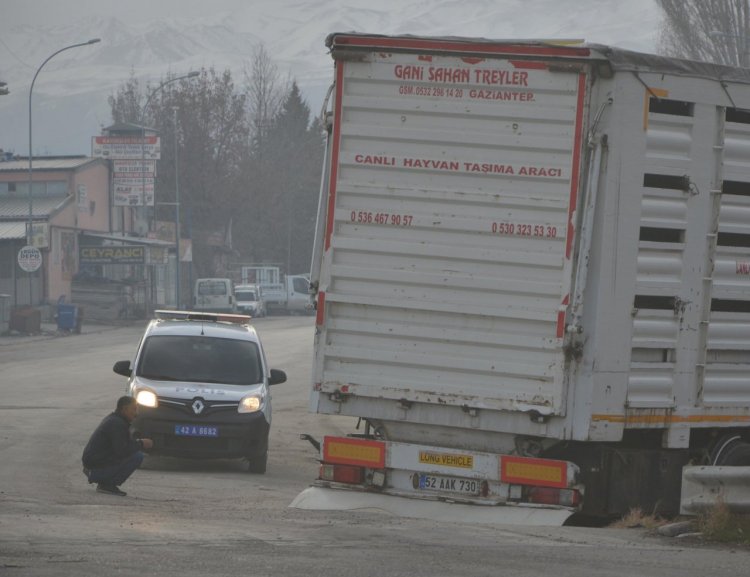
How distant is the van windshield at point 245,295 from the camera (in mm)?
74500

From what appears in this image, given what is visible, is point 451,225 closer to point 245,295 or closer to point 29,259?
point 29,259

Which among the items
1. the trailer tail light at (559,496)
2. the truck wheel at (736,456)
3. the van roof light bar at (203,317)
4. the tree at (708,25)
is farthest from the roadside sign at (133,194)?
the trailer tail light at (559,496)

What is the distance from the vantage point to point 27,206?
7069 centimetres

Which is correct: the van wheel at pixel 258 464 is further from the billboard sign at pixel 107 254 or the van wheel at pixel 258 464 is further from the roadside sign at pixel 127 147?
the roadside sign at pixel 127 147

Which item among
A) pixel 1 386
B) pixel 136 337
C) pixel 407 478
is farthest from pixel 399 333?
pixel 136 337

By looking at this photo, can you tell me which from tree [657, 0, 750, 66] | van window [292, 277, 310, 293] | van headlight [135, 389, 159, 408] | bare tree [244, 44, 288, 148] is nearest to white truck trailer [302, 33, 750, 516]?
van headlight [135, 389, 159, 408]

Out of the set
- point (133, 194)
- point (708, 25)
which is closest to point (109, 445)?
point (708, 25)

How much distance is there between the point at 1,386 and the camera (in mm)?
29984

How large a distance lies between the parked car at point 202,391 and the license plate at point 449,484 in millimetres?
5699

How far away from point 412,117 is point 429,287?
4.22ft

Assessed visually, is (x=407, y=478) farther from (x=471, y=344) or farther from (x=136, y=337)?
(x=136, y=337)

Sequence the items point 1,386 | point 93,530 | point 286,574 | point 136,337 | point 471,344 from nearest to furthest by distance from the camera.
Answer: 1. point 286,574
2. point 93,530
3. point 471,344
4. point 1,386
5. point 136,337

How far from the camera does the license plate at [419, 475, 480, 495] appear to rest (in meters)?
10.8

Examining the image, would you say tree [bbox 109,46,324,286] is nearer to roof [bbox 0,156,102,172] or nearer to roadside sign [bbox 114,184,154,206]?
roof [bbox 0,156,102,172]
